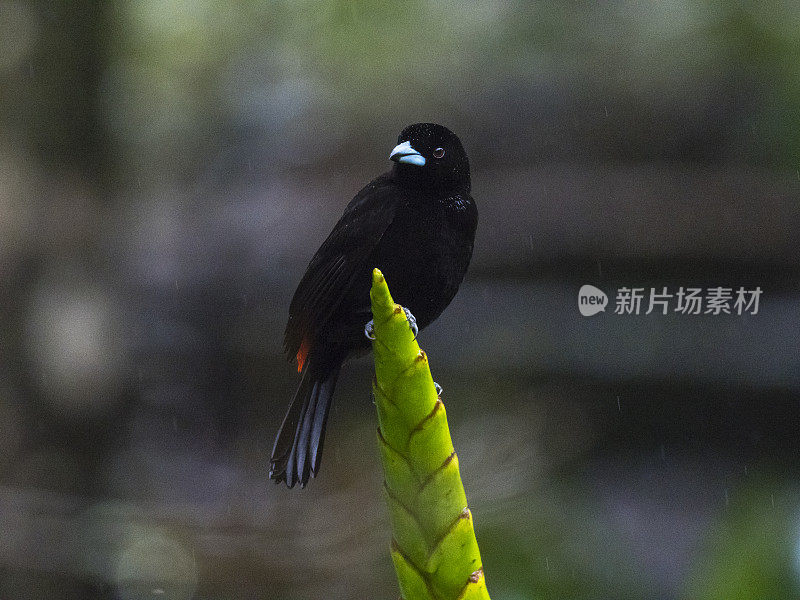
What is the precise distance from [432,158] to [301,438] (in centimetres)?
23

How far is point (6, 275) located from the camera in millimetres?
2004

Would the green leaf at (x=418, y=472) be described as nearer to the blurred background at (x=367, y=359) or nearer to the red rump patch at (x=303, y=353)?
the red rump patch at (x=303, y=353)

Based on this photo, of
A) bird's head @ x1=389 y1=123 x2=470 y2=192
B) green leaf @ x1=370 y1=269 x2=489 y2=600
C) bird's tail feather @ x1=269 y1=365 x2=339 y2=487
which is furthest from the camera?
bird's head @ x1=389 y1=123 x2=470 y2=192

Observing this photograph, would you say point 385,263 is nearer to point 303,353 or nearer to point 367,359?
point 303,353

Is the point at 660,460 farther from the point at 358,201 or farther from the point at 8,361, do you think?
the point at 358,201

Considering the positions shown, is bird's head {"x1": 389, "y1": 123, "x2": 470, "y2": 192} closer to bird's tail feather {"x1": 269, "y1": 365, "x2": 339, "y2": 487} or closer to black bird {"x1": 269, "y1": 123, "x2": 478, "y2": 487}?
black bird {"x1": 269, "y1": 123, "x2": 478, "y2": 487}

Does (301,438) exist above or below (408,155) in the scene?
below

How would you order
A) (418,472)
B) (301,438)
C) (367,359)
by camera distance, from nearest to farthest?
1. (418,472)
2. (301,438)
3. (367,359)

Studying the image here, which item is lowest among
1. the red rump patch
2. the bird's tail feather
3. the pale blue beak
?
the bird's tail feather

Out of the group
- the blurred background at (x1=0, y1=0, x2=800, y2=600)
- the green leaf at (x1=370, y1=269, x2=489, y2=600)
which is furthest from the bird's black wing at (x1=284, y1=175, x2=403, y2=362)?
the blurred background at (x1=0, y1=0, x2=800, y2=600)

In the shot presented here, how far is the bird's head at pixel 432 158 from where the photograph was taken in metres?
0.61

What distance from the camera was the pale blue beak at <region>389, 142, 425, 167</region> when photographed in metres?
0.60

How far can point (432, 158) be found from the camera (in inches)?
24.2

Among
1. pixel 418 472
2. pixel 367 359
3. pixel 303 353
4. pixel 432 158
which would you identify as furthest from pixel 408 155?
pixel 367 359
